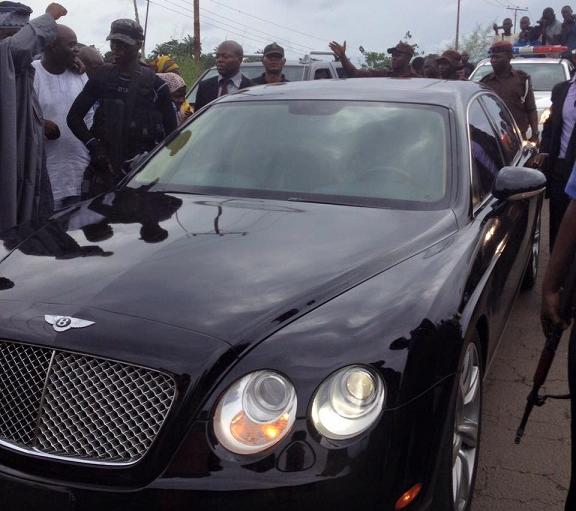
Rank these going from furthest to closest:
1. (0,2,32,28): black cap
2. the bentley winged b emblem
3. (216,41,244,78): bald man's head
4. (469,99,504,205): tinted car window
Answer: (216,41,244,78): bald man's head → (0,2,32,28): black cap → (469,99,504,205): tinted car window → the bentley winged b emblem

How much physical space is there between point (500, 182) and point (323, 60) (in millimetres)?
9361

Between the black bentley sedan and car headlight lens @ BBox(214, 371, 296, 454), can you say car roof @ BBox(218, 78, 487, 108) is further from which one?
car headlight lens @ BBox(214, 371, 296, 454)

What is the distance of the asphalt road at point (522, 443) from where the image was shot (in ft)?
10.2

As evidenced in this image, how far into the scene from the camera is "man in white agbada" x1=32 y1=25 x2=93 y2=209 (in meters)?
5.29

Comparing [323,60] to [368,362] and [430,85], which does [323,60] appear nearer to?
[430,85]

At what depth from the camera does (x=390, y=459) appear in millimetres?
2115

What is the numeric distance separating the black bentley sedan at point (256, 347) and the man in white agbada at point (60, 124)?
191 cm

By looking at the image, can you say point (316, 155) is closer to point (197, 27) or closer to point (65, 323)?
point (65, 323)

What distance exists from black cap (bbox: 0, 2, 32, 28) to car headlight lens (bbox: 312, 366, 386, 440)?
10.9 ft

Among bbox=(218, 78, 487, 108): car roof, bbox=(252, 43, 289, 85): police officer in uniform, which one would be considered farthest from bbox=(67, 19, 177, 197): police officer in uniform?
bbox=(252, 43, 289, 85): police officer in uniform

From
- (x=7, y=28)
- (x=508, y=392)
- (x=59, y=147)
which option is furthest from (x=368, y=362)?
(x=59, y=147)

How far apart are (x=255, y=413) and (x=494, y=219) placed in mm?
1851

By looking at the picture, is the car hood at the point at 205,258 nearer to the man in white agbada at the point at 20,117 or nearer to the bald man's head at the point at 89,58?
the man in white agbada at the point at 20,117

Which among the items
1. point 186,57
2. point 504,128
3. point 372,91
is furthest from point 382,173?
point 186,57
